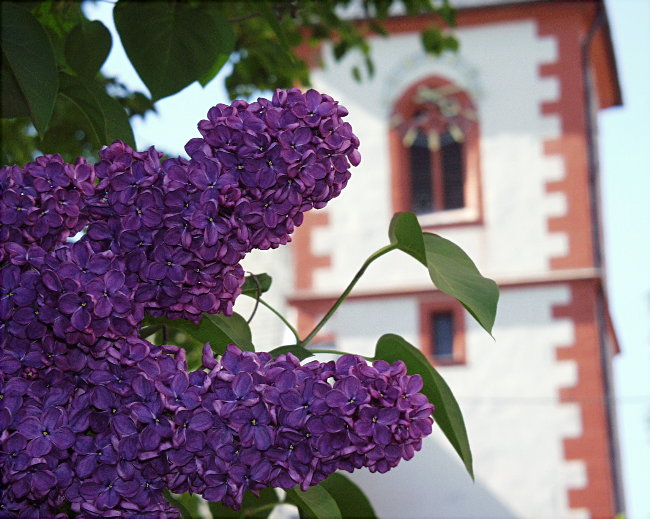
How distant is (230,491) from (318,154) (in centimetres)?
19

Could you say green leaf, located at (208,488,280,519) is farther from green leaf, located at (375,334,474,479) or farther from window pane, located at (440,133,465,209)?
window pane, located at (440,133,465,209)

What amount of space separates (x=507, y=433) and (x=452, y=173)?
2468 mm

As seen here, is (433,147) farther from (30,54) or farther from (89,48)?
(30,54)

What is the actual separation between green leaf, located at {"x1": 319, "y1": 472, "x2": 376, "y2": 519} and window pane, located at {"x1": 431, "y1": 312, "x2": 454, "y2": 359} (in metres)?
9.98

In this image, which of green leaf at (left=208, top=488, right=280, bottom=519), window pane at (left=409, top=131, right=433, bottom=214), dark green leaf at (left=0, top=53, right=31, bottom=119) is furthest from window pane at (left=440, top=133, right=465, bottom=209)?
dark green leaf at (left=0, top=53, right=31, bottom=119)

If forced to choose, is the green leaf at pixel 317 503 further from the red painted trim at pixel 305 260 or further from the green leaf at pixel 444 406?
the red painted trim at pixel 305 260

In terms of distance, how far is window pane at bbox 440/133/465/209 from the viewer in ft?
37.7

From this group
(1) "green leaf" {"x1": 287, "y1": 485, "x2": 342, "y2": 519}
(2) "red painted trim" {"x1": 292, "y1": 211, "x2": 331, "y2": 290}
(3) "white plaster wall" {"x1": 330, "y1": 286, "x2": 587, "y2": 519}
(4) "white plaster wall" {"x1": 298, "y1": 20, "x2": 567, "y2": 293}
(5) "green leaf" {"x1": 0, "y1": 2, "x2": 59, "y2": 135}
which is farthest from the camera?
(2) "red painted trim" {"x1": 292, "y1": 211, "x2": 331, "y2": 290}

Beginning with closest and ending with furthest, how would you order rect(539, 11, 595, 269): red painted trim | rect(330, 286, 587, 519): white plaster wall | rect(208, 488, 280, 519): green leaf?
rect(208, 488, 280, 519): green leaf
rect(330, 286, 587, 519): white plaster wall
rect(539, 11, 595, 269): red painted trim

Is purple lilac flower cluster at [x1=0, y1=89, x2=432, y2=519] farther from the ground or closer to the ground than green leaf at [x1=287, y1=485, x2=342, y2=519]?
farther from the ground

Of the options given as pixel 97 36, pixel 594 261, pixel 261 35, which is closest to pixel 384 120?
pixel 594 261

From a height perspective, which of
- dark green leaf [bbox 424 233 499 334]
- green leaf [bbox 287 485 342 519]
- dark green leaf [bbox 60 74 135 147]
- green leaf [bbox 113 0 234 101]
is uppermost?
green leaf [bbox 113 0 234 101]

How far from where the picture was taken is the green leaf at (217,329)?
0.79 m

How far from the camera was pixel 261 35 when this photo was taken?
378cm
